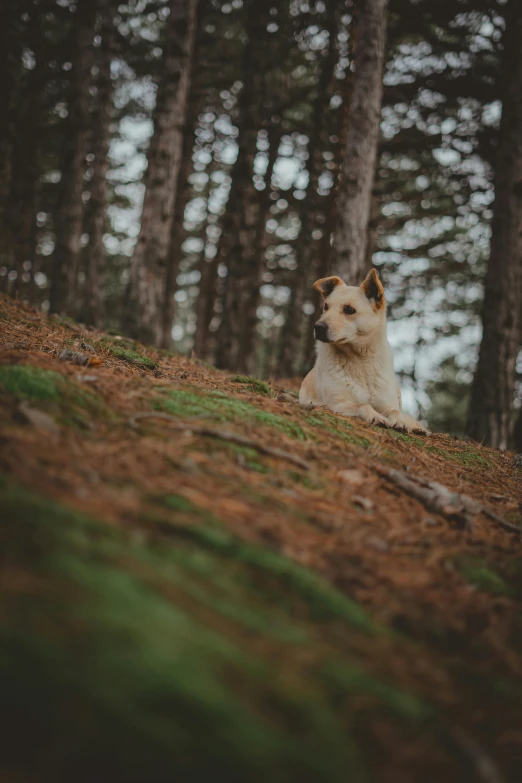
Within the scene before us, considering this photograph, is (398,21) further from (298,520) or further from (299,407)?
(298,520)

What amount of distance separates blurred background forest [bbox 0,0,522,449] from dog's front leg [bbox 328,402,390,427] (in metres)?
3.92

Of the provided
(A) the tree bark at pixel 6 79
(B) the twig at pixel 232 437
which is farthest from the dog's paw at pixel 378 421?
(A) the tree bark at pixel 6 79

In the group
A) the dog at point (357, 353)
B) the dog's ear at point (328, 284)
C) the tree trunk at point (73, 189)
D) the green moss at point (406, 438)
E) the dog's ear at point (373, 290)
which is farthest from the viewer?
the tree trunk at point (73, 189)

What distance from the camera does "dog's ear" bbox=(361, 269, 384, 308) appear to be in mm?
6418

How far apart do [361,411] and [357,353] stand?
0.87m

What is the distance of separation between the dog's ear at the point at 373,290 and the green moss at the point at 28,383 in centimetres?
412

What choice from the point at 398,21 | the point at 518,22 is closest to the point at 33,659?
the point at 518,22

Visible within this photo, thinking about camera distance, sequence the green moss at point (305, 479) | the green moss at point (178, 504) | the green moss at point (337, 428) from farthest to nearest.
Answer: the green moss at point (337, 428)
the green moss at point (305, 479)
the green moss at point (178, 504)

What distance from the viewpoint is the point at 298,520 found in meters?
2.81

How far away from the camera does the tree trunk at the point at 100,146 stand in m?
15.5

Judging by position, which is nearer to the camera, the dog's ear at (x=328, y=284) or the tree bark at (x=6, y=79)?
the dog's ear at (x=328, y=284)

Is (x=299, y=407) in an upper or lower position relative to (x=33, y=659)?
upper

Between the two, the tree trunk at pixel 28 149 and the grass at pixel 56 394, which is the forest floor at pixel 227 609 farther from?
the tree trunk at pixel 28 149

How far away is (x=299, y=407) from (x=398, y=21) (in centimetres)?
1138
